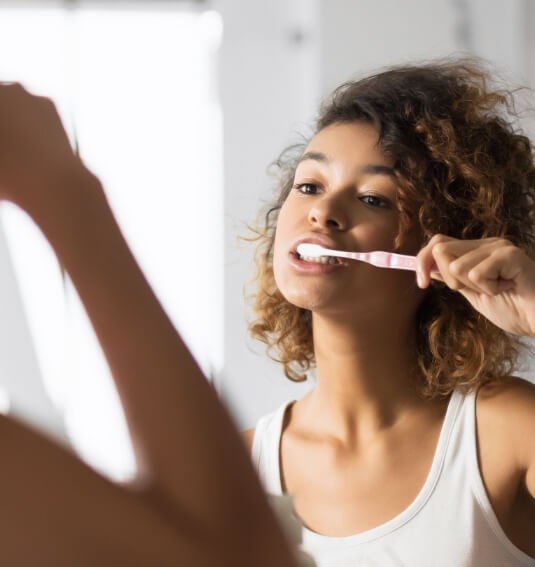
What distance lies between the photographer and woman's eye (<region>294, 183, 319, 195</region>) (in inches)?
43.6

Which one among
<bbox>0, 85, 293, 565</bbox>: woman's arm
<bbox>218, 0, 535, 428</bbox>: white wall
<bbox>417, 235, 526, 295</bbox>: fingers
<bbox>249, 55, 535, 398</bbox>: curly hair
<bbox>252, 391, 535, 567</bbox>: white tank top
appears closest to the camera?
<bbox>0, 85, 293, 565</bbox>: woman's arm

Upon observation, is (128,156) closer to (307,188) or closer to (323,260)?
(307,188)

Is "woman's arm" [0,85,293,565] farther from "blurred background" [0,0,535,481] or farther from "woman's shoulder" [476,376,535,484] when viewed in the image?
"blurred background" [0,0,535,481]

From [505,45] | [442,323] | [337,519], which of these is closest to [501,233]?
[442,323]

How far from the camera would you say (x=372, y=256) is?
0.91m

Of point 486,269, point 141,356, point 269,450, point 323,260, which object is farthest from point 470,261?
point 141,356

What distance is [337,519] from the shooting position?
1.05 metres

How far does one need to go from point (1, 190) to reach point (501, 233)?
93cm

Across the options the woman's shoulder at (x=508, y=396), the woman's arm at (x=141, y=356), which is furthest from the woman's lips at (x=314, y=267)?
the woman's arm at (x=141, y=356)

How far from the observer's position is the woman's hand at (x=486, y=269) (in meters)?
0.81

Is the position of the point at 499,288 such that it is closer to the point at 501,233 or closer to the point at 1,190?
the point at 501,233

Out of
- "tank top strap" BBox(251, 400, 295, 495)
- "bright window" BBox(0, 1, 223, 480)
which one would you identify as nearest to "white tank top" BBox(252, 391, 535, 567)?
"tank top strap" BBox(251, 400, 295, 495)

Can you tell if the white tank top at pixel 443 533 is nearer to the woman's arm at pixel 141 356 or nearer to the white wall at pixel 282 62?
the woman's arm at pixel 141 356

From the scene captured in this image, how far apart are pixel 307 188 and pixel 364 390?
271 millimetres
